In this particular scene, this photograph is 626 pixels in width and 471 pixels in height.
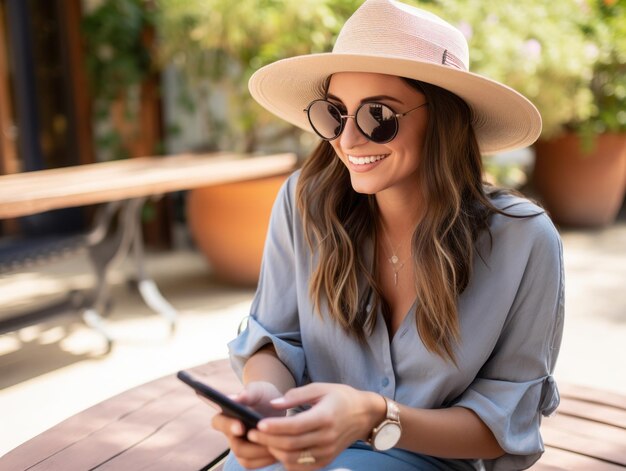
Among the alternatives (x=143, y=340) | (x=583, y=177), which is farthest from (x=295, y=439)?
(x=583, y=177)

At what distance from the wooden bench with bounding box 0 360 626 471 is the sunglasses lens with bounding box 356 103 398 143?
82 centimetres

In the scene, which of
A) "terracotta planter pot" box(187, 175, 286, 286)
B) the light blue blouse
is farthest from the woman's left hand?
"terracotta planter pot" box(187, 175, 286, 286)

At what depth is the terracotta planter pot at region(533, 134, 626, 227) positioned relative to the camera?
713cm

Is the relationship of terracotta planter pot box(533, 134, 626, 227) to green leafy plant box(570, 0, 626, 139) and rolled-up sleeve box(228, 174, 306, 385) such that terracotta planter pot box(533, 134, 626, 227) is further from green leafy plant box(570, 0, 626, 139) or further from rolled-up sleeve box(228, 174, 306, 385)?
rolled-up sleeve box(228, 174, 306, 385)

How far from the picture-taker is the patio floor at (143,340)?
145 inches

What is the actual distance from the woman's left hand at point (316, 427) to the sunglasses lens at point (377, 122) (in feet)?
1.75

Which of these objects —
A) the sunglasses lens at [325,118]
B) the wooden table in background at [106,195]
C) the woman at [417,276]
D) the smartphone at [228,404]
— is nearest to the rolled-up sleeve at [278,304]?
the woman at [417,276]

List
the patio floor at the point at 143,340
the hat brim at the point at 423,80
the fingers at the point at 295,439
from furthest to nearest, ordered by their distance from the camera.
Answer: the patio floor at the point at 143,340
the hat brim at the point at 423,80
the fingers at the point at 295,439

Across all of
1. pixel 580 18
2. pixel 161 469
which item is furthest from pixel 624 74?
pixel 161 469

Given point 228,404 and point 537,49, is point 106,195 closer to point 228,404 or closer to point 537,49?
point 228,404

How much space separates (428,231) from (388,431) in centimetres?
45

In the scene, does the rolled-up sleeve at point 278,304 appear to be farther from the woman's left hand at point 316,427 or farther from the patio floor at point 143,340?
the patio floor at point 143,340

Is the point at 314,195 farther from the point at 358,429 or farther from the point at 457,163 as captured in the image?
the point at 358,429

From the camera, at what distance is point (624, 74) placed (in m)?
7.02
